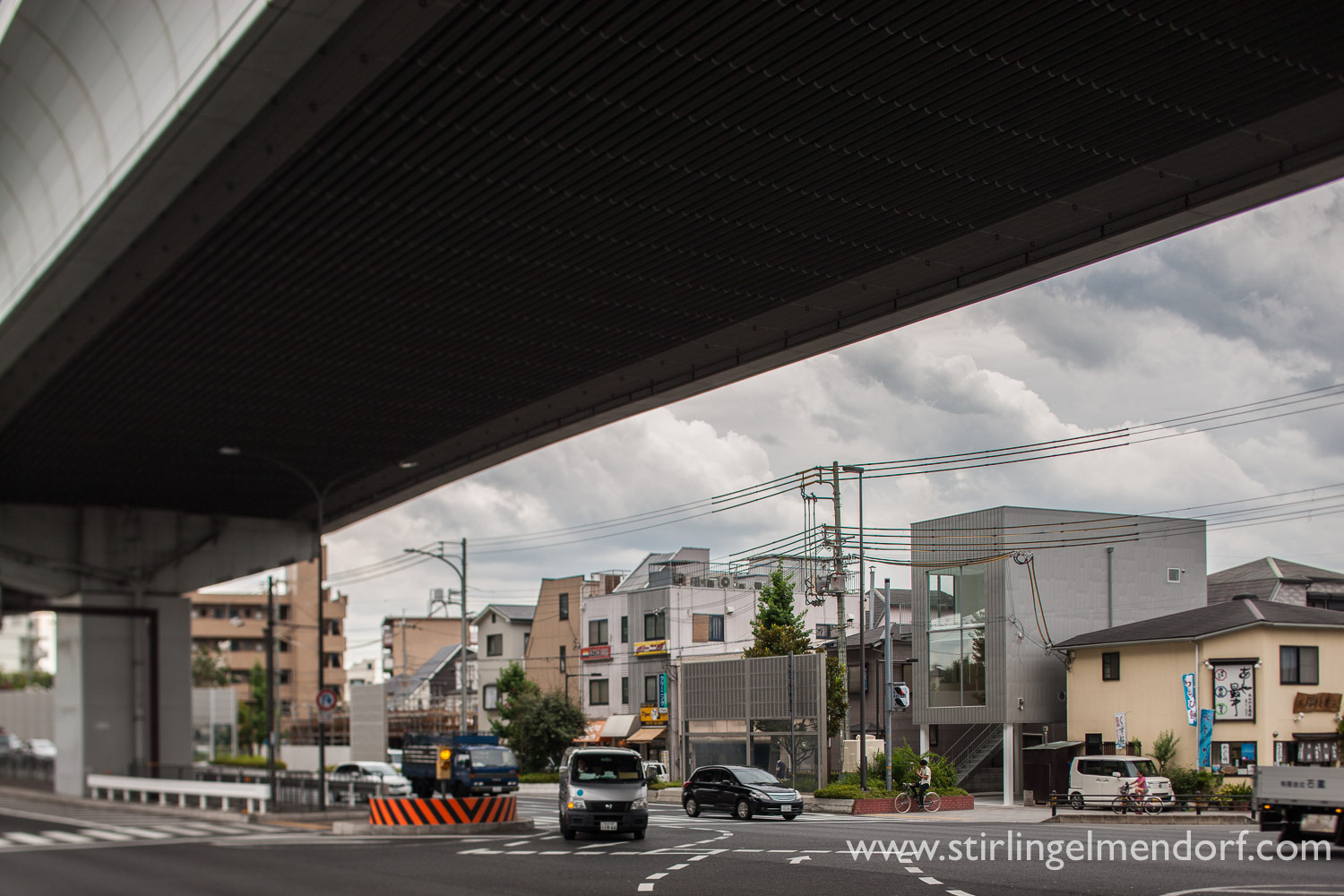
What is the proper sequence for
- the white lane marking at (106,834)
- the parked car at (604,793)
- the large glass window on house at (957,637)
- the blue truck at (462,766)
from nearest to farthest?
the parked car at (604,793), the white lane marking at (106,834), the blue truck at (462,766), the large glass window on house at (957,637)

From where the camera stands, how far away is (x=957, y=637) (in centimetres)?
4819

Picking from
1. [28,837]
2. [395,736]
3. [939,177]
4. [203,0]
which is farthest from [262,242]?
[395,736]

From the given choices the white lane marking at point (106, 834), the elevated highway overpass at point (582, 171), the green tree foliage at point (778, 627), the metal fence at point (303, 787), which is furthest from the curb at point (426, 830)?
the green tree foliage at point (778, 627)

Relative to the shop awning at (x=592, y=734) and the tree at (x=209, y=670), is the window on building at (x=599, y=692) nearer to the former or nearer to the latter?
the shop awning at (x=592, y=734)

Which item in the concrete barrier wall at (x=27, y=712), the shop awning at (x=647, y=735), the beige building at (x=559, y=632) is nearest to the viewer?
the shop awning at (x=647, y=735)

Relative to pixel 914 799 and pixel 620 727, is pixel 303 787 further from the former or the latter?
pixel 620 727

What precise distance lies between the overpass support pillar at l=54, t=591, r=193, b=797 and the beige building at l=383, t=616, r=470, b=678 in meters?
52.1

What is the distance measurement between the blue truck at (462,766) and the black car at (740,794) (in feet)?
21.2

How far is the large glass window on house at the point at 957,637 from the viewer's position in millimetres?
47000

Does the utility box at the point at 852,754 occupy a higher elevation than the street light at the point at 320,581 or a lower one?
lower

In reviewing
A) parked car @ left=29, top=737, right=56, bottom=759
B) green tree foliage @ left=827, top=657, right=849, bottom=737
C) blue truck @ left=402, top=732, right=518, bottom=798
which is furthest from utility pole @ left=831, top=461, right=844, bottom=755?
parked car @ left=29, top=737, right=56, bottom=759

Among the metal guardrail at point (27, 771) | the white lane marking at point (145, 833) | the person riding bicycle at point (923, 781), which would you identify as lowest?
the metal guardrail at point (27, 771)

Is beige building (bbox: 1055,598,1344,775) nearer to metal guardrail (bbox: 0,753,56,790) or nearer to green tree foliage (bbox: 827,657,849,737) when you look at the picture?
green tree foliage (bbox: 827,657,849,737)

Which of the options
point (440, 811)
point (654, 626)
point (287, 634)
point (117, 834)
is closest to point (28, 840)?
point (117, 834)
